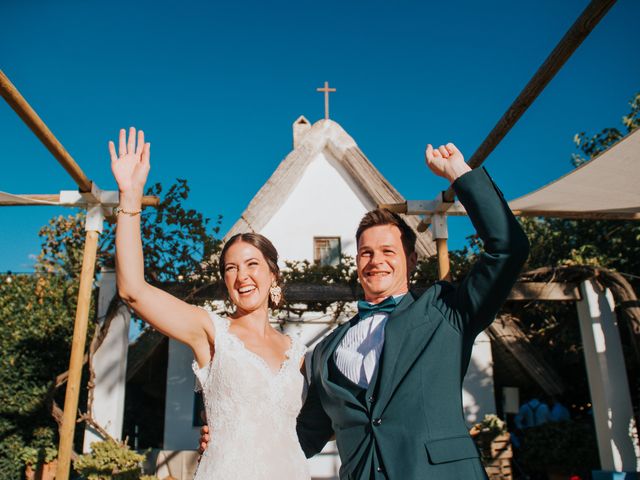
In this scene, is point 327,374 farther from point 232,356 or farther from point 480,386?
point 480,386

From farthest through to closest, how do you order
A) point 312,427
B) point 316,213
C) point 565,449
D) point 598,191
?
point 316,213 < point 565,449 < point 598,191 < point 312,427

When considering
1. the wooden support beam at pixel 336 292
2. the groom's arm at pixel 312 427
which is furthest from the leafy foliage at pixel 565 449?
the groom's arm at pixel 312 427

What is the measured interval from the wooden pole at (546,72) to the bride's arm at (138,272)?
6.75 feet

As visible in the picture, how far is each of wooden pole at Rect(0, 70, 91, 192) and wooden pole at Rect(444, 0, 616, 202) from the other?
111 inches

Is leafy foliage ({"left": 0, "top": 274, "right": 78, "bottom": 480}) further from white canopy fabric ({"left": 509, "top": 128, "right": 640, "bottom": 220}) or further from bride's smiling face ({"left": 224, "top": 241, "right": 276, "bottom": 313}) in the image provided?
white canopy fabric ({"left": 509, "top": 128, "right": 640, "bottom": 220})

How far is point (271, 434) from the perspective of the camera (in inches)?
82.6

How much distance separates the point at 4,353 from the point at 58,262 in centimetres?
404

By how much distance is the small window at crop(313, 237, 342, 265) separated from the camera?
357 inches

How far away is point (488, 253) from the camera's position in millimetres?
1830

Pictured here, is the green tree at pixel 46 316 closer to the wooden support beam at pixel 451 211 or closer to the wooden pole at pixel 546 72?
the wooden support beam at pixel 451 211

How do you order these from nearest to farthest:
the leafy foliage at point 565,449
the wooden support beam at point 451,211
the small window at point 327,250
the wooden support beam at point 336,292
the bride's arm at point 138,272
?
the bride's arm at point 138,272
the wooden support beam at point 451,211
the wooden support beam at point 336,292
the leafy foliage at point 565,449
the small window at point 327,250

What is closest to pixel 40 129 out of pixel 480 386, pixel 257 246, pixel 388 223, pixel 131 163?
pixel 131 163

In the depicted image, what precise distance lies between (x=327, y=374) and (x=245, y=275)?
1.98 feet

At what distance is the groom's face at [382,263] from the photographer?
7.39 ft
